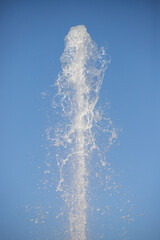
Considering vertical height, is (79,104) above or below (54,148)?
above

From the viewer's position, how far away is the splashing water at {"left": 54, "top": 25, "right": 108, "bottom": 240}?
4598 millimetres

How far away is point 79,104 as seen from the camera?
15.5ft

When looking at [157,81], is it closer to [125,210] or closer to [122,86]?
[122,86]

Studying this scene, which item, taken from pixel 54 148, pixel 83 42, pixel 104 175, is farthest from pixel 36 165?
pixel 83 42

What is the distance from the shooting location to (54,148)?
4.68 metres

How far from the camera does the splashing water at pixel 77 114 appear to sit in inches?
181

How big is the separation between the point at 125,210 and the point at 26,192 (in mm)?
1506

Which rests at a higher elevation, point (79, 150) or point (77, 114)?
point (77, 114)

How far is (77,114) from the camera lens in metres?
4.69

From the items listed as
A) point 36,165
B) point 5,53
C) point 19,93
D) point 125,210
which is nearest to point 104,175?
point 125,210

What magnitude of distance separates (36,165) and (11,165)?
408 mm

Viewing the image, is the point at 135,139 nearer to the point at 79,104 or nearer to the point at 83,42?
the point at 79,104

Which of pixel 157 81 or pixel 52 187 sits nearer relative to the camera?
pixel 52 187

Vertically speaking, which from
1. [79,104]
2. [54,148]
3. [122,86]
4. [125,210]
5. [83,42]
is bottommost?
[125,210]
